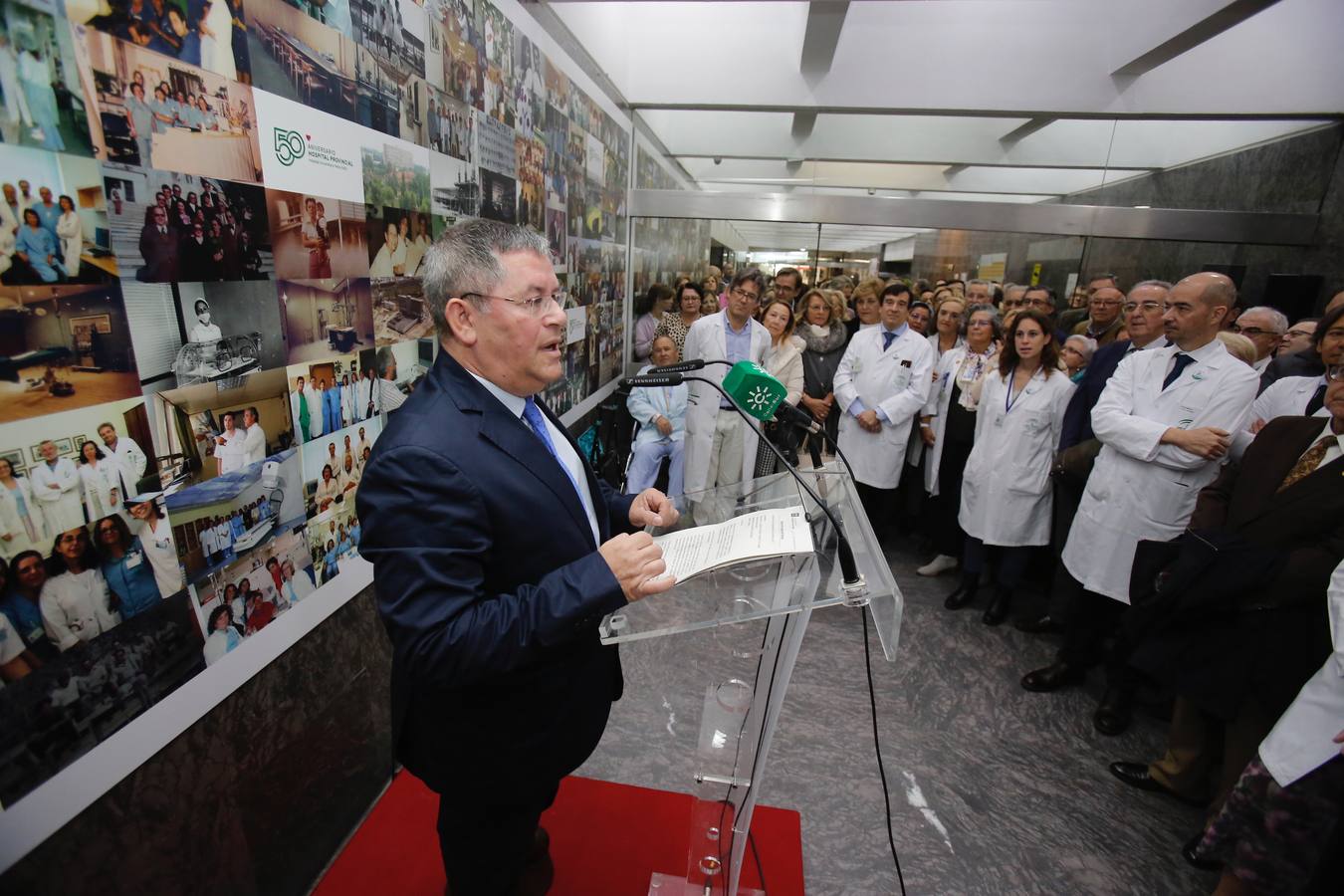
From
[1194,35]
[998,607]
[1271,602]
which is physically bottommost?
[998,607]

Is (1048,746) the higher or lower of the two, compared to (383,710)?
lower

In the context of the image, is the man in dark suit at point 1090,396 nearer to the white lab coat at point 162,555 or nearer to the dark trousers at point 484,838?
the dark trousers at point 484,838

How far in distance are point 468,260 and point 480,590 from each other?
554 millimetres

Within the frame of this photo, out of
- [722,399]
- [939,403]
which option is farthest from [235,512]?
[939,403]

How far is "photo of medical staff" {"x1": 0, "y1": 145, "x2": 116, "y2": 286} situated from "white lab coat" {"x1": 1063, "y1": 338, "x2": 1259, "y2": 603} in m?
3.06

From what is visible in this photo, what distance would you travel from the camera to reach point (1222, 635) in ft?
5.88

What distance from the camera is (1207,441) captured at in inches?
84.7

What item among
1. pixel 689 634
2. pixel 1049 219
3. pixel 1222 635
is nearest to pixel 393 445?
pixel 689 634

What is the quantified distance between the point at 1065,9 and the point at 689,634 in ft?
14.1

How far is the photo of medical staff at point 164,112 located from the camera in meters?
0.93

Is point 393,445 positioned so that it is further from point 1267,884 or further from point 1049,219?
point 1049,219

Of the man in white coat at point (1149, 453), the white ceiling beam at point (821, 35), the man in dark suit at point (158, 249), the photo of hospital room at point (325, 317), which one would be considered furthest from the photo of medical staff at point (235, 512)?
the white ceiling beam at point (821, 35)

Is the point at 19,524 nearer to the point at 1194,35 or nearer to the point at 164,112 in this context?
the point at 164,112

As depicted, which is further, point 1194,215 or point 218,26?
point 1194,215
